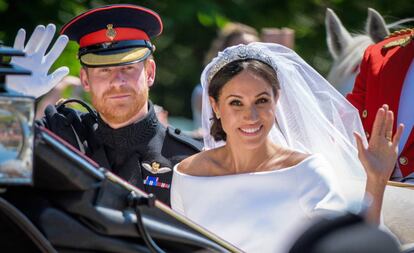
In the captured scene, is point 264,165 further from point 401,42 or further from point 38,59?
point 401,42

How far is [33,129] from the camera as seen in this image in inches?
85.7

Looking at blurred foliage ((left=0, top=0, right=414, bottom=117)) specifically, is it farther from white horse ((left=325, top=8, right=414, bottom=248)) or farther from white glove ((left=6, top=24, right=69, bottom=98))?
white glove ((left=6, top=24, right=69, bottom=98))

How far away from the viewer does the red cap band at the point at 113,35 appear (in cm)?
404

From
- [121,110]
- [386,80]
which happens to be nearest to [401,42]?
[386,80]

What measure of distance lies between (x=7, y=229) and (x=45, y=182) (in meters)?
0.14

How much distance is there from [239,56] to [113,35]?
756mm

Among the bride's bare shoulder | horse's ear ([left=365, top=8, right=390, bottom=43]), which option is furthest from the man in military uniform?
horse's ear ([left=365, top=8, right=390, bottom=43])

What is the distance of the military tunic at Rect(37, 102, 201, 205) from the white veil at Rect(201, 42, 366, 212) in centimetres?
24

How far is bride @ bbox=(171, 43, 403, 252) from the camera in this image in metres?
3.17

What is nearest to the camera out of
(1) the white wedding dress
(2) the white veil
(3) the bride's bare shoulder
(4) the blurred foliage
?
(1) the white wedding dress

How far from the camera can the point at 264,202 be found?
3.22m

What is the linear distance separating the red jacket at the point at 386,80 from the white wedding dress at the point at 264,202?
1005 mm

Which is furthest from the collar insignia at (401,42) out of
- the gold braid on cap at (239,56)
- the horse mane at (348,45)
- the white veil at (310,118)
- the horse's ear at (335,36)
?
the horse's ear at (335,36)

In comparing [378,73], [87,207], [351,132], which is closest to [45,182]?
[87,207]
